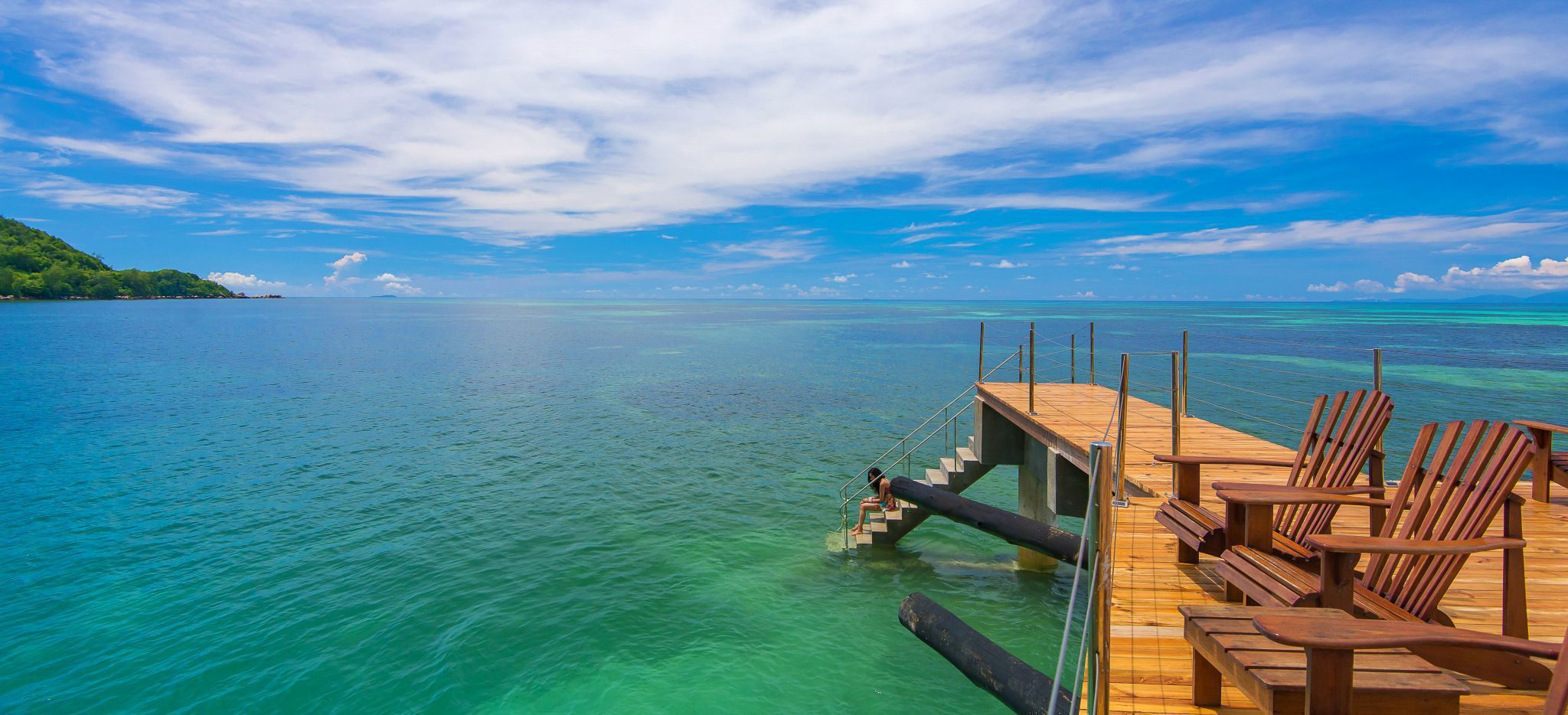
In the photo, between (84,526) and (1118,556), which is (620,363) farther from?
(1118,556)

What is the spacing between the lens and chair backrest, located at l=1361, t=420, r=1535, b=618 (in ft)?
11.2

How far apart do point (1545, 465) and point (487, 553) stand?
15494 mm

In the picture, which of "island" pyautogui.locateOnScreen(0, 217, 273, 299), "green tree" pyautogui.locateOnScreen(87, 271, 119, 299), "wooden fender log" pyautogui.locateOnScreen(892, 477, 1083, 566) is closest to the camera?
"wooden fender log" pyautogui.locateOnScreen(892, 477, 1083, 566)

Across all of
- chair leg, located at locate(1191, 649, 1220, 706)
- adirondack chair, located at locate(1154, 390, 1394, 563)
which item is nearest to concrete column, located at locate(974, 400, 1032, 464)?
adirondack chair, located at locate(1154, 390, 1394, 563)

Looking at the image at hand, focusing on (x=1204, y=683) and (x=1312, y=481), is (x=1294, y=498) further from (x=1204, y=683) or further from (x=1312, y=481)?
(x=1204, y=683)

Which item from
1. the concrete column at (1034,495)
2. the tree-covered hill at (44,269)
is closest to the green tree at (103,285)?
the tree-covered hill at (44,269)

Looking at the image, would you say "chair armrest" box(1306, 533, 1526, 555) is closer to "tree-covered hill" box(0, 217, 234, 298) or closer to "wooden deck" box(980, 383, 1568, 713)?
"wooden deck" box(980, 383, 1568, 713)

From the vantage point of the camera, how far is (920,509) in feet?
46.5

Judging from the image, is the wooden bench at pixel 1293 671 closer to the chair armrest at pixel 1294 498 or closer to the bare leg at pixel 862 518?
the chair armrest at pixel 1294 498

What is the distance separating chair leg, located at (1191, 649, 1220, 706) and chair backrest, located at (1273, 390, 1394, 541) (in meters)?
1.62

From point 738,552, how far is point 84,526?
14968 mm

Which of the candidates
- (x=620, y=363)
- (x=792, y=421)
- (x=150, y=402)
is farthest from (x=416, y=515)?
(x=620, y=363)

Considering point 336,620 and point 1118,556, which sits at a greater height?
point 1118,556

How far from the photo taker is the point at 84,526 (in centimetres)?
1620
